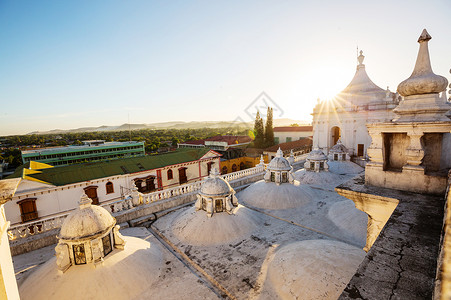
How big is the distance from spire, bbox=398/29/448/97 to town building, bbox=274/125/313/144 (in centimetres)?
6210

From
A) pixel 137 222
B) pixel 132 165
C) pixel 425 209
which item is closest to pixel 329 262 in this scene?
pixel 425 209

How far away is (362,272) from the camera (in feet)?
9.97

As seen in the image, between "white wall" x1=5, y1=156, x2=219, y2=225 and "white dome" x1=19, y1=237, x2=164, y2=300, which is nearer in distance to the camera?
"white dome" x1=19, y1=237, x2=164, y2=300

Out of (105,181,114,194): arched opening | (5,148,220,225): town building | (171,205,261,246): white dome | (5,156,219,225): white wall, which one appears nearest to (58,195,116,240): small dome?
(171,205,261,246): white dome

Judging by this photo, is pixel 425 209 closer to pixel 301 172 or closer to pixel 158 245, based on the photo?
pixel 158 245

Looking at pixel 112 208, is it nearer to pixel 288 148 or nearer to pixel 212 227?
pixel 212 227

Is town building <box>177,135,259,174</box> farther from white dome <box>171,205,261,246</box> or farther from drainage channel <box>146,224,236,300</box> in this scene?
drainage channel <box>146,224,236,300</box>

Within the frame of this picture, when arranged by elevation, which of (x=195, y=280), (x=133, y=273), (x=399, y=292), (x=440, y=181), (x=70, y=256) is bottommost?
(x=195, y=280)

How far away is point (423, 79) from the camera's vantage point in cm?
538

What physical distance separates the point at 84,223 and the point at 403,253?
29.8 ft

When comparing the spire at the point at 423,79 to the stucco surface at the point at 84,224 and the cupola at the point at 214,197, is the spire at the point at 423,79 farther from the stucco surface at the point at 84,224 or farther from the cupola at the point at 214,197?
the stucco surface at the point at 84,224

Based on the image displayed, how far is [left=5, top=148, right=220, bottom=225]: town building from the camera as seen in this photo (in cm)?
1933

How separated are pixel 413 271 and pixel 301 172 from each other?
21807 mm

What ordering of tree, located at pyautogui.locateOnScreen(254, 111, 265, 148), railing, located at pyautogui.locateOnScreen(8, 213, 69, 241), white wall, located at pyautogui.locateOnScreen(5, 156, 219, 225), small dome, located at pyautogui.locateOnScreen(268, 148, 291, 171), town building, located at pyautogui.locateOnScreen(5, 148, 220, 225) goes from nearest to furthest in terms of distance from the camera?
railing, located at pyautogui.locateOnScreen(8, 213, 69, 241) < small dome, located at pyautogui.locateOnScreen(268, 148, 291, 171) < white wall, located at pyautogui.locateOnScreen(5, 156, 219, 225) < town building, located at pyautogui.locateOnScreen(5, 148, 220, 225) < tree, located at pyautogui.locateOnScreen(254, 111, 265, 148)
